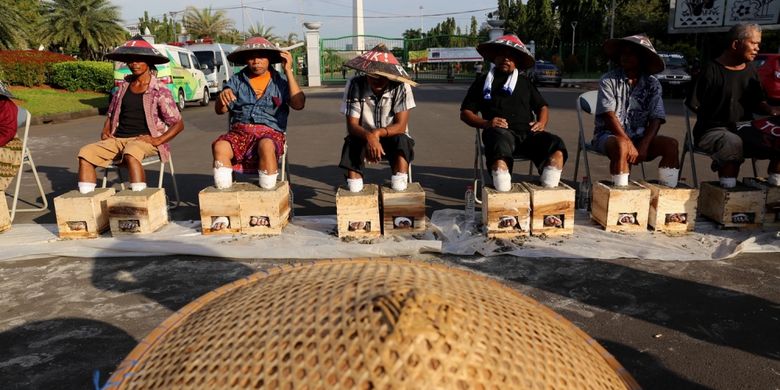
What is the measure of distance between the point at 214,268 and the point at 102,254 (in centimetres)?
97

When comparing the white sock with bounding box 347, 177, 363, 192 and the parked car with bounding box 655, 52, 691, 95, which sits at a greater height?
the parked car with bounding box 655, 52, 691, 95

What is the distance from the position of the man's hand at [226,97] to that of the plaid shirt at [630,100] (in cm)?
321

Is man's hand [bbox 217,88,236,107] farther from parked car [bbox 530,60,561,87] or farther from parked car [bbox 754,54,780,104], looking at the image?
parked car [bbox 530,60,561,87]

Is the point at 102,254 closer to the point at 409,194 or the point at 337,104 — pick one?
the point at 409,194

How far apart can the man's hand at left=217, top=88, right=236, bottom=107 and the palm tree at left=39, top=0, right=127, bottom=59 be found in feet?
113

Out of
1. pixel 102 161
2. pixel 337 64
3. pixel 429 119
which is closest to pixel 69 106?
pixel 429 119

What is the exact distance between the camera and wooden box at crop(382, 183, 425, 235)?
4.53 m

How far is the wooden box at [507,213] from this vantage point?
4.39 meters

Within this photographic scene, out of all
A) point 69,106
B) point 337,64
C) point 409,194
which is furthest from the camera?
point 337,64

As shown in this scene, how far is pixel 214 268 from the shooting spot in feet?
13.0

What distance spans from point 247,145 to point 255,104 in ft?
1.31

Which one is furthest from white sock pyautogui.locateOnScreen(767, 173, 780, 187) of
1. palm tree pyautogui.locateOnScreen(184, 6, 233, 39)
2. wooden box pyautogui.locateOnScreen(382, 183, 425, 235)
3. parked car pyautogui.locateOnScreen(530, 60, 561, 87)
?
palm tree pyautogui.locateOnScreen(184, 6, 233, 39)

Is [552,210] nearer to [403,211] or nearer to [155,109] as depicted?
[403,211]

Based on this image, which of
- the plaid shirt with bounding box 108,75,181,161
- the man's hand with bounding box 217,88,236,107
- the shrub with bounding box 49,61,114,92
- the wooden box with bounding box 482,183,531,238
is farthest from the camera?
the shrub with bounding box 49,61,114,92
